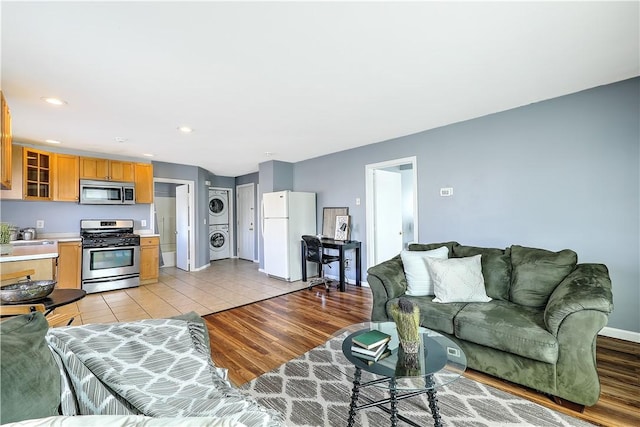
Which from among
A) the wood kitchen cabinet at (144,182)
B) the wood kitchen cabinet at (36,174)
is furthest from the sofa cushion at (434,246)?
the wood kitchen cabinet at (36,174)

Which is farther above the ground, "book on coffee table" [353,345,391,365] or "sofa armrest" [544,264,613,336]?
"sofa armrest" [544,264,613,336]

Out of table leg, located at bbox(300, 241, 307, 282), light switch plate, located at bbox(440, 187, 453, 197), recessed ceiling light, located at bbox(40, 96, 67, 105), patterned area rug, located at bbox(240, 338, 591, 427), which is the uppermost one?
recessed ceiling light, located at bbox(40, 96, 67, 105)

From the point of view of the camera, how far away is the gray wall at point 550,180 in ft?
8.14

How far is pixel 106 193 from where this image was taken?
15.5ft

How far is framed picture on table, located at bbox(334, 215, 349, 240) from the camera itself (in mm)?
4746

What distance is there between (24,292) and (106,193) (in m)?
3.46

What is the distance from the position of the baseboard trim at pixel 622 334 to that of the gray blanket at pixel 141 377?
335cm

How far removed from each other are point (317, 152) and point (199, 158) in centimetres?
228

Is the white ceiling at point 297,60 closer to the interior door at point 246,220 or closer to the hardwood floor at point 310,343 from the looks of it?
the hardwood floor at point 310,343

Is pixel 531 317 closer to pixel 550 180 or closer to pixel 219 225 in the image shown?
pixel 550 180

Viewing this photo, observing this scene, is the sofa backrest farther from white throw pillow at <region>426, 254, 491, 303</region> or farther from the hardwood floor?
the hardwood floor

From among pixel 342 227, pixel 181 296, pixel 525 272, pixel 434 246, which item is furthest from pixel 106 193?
pixel 525 272

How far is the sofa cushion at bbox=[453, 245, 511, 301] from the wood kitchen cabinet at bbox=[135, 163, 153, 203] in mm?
5454

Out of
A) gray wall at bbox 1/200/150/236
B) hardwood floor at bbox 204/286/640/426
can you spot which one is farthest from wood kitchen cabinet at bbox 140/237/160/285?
hardwood floor at bbox 204/286/640/426
